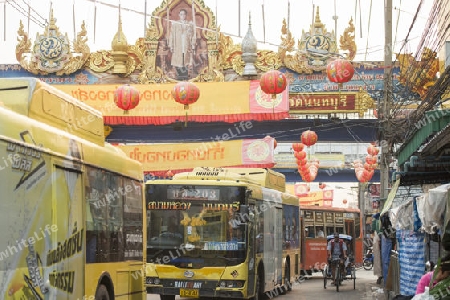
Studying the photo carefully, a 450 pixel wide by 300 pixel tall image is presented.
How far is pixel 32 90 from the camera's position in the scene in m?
9.54

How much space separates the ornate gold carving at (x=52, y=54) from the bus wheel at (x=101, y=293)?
1052 inches

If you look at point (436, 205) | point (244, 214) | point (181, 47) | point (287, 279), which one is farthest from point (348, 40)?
point (436, 205)

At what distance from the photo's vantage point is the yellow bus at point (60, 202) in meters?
8.34

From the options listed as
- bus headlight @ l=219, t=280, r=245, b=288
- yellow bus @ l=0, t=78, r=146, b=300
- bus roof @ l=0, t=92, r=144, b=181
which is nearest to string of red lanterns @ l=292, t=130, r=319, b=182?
bus headlight @ l=219, t=280, r=245, b=288

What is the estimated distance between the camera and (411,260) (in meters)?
16.3

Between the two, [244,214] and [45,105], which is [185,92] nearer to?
[244,214]

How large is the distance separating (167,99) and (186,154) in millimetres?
2538

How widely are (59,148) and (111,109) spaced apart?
26.0 meters

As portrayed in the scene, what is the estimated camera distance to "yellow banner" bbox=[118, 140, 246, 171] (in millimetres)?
36156

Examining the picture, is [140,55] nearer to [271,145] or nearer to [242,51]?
[242,51]

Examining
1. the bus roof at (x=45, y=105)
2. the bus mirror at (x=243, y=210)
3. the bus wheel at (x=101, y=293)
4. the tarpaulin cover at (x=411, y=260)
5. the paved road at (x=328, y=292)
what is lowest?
the paved road at (x=328, y=292)

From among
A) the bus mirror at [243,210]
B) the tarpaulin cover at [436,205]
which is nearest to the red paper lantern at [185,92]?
the bus mirror at [243,210]

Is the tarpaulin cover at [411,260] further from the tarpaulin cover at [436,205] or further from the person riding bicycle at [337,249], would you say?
the person riding bicycle at [337,249]

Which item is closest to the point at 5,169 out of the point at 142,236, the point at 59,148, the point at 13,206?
the point at 13,206
